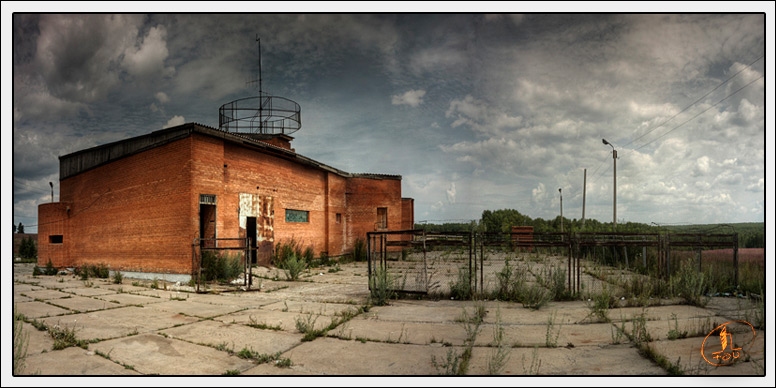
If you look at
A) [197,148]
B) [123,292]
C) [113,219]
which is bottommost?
[123,292]

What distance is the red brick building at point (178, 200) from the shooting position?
45.7 feet

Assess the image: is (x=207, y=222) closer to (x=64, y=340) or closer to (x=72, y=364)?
(x=64, y=340)

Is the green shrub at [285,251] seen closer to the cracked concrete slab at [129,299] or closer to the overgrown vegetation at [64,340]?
the cracked concrete slab at [129,299]

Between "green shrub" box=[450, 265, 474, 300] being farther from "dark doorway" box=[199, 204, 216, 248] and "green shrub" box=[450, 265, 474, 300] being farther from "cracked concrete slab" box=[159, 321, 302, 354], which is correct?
"dark doorway" box=[199, 204, 216, 248]

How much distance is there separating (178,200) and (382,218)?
14.3m

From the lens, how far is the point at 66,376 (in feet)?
15.3

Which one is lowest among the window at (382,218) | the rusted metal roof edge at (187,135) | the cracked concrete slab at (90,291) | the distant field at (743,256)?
the cracked concrete slab at (90,291)

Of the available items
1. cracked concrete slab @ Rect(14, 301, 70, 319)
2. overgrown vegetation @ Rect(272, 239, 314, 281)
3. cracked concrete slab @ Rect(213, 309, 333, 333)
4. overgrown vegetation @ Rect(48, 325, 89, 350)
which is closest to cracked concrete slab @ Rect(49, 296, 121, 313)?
cracked concrete slab @ Rect(14, 301, 70, 319)

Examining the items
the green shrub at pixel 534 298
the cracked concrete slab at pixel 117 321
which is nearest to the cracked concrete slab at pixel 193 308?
the cracked concrete slab at pixel 117 321

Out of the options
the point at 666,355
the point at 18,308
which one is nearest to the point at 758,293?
the point at 666,355

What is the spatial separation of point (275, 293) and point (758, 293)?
11.7m

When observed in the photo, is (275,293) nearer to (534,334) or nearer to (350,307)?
(350,307)

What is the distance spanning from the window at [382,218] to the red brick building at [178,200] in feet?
12.3

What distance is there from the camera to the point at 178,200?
1385 centimetres
